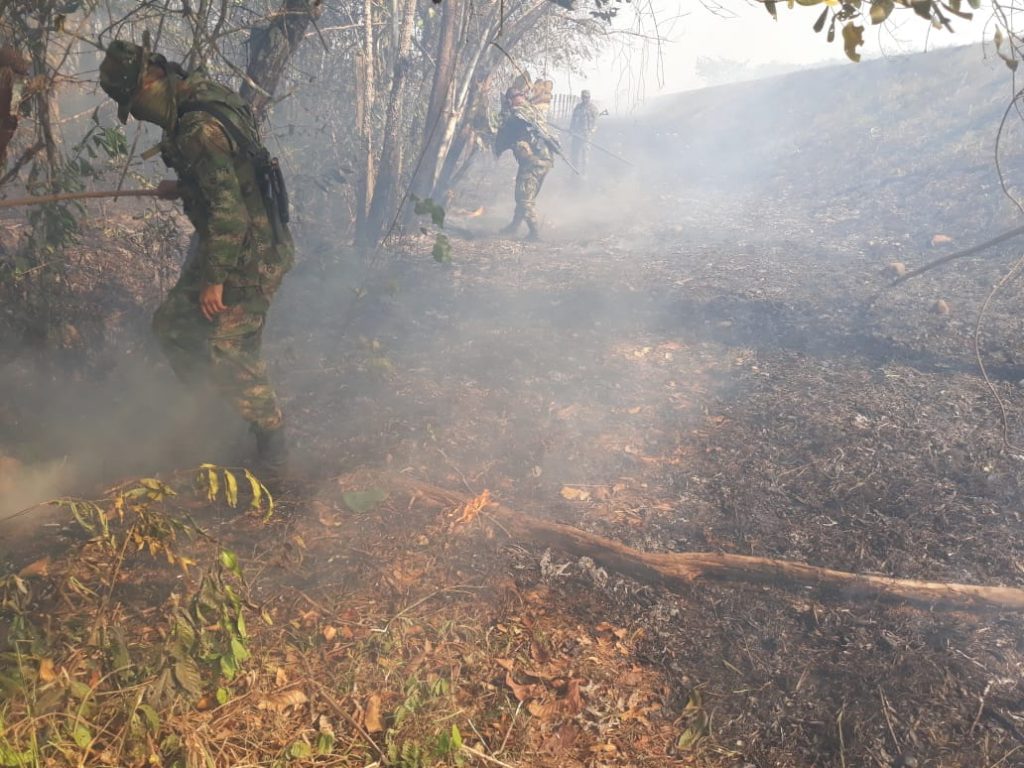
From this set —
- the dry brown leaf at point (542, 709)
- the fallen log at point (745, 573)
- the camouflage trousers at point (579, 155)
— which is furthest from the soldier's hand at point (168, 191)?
the camouflage trousers at point (579, 155)

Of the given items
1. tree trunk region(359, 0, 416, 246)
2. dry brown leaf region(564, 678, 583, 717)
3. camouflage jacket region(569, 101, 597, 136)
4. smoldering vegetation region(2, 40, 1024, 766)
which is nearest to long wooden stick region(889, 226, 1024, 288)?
smoldering vegetation region(2, 40, 1024, 766)

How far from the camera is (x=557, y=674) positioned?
2250 mm

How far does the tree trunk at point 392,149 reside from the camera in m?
6.89

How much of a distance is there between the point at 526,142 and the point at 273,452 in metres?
6.71

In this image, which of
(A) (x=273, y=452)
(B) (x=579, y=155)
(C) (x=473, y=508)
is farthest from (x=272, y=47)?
(B) (x=579, y=155)

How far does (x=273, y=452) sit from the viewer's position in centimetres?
322

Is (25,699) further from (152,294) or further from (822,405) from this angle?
(822,405)

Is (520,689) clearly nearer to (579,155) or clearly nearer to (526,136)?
(526,136)

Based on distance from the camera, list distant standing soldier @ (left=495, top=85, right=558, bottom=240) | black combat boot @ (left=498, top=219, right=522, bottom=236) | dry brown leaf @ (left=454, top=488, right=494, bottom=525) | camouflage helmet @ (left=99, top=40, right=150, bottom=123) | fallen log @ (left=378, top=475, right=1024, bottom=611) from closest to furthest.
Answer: camouflage helmet @ (left=99, top=40, right=150, bottom=123) → fallen log @ (left=378, top=475, right=1024, bottom=611) → dry brown leaf @ (left=454, top=488, right=494, bottom=525) → distant standing soldier @ (left=495, top=85, right=558, bottom=240) → black combat boot @ (left=498, top=219, right=522, bottom=236)

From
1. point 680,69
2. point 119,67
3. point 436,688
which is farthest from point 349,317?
point 680,69

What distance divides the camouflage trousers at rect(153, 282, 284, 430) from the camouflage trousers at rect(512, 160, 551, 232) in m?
6.22

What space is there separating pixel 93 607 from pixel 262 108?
3237mm

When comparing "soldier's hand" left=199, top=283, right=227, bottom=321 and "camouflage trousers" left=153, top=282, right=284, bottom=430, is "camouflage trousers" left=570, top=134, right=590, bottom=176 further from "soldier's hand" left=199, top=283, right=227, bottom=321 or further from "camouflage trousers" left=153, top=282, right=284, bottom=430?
"soldier's hand" left=199, top=283, right=227, bottom=321

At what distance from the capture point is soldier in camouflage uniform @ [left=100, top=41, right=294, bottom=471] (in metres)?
2.51
